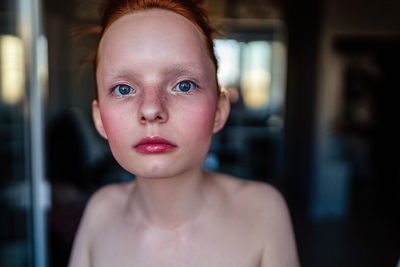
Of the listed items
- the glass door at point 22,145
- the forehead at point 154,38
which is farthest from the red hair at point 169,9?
the glass door at point 22,145

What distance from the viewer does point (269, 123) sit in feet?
19.7

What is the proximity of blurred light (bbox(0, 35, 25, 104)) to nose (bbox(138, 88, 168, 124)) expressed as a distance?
1.18m

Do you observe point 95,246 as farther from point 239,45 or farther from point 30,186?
point 239,45

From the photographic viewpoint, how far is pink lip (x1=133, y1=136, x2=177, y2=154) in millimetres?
809

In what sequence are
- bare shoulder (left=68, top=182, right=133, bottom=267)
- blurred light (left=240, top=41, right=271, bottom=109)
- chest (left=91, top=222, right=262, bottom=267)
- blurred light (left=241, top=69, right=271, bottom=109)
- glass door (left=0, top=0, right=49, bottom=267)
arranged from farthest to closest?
blurred light (left=241, top=69, right=271, bottom=109)
blurred light (left=240, top=41, right=271, bottom=109)
glass door (left=0, top=0, right=49, bottom=267)
bare shoulder (left=68, top=182, right=133, bottom=267)
chest (left=91, top=222, right=262, bottom=267)

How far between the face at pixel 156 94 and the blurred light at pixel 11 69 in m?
1.09

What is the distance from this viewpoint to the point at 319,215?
447cm

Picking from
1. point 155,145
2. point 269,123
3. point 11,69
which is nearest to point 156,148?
point 155,145

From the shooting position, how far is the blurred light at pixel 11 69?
178cm

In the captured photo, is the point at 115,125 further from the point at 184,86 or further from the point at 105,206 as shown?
the point at 105,206

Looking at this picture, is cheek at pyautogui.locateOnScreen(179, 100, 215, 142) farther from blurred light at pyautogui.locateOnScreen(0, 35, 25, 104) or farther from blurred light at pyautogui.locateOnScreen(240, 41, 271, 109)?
blurred light at pyautogui.locateOnScreen(240, 41, 271, 109)

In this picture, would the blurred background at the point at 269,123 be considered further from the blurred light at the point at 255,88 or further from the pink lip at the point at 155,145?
the pink lip at the point at 155,145

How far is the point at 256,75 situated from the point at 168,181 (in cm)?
538

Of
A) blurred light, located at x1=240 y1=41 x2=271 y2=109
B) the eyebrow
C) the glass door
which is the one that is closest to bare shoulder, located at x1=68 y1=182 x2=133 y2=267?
the eyebrow
